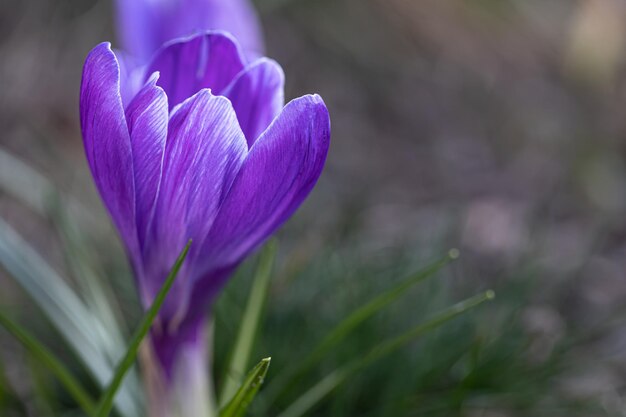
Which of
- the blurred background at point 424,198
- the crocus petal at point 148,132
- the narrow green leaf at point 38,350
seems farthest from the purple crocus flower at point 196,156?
the blurred background at point 424,198

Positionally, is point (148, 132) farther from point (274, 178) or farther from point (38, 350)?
point (38, 350)

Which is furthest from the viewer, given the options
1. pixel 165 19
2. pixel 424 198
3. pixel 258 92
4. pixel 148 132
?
pixel 424 198

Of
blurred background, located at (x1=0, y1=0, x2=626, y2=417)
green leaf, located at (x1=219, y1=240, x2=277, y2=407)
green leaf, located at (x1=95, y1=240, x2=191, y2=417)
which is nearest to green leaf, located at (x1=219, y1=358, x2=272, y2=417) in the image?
green leaf, located at (x1=95, y1=240, x2=191, y2=417)

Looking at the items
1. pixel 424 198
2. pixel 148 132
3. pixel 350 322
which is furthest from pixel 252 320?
pixel 424 198

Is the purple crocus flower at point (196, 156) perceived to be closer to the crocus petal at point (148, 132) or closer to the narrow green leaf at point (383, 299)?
the crocus petal at point (148, 132)

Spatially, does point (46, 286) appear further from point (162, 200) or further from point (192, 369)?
point (162, 200)

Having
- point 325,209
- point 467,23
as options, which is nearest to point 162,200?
point 325,209
